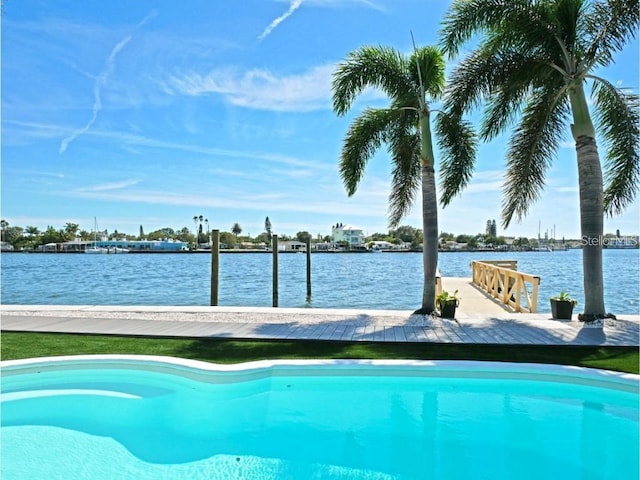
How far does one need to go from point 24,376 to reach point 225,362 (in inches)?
103

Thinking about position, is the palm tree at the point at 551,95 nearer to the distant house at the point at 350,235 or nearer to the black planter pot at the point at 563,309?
the black planter pot at the point at 563,309

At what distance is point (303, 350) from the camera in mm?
6531

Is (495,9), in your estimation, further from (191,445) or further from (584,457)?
(191,445)

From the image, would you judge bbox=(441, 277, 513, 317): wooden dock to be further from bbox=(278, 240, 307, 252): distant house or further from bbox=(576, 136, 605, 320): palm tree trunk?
bbox=(278, 240, 307, 252): distant house

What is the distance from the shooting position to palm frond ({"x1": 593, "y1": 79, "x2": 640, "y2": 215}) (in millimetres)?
9227

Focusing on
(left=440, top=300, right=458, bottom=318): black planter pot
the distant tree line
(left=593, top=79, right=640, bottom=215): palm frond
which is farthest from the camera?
the distant tree line

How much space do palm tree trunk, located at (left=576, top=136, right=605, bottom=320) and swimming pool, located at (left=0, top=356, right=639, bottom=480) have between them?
4027 millimetres

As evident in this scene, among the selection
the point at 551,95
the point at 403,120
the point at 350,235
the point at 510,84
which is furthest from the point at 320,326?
the point at 350,235

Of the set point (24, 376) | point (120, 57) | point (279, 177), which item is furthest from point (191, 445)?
point (279, 177)

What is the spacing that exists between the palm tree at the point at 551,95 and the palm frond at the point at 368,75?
1290 millimetres

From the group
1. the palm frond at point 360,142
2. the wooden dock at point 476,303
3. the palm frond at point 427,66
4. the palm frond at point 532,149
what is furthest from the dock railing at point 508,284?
the palm frond at point 427,66

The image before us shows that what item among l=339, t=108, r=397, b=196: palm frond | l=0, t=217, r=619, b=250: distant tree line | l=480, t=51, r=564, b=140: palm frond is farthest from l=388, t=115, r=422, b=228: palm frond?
l=0, t=217, r=619, b=250: distant tree line

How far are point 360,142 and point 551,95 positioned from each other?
4578mm

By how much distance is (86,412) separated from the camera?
195 inches
